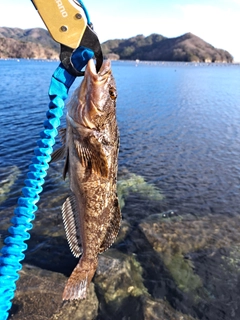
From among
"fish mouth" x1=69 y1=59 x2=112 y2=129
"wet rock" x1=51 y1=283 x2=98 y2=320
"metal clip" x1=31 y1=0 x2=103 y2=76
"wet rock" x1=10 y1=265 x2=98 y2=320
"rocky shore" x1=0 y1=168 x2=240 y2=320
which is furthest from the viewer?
"rocky shore" x1=0 y1=168 x2=240 y2=320

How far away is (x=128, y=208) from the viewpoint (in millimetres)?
13312

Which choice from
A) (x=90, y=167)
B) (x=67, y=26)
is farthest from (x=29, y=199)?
(x=67, y=26)

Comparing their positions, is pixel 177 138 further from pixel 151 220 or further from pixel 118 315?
pixel 118 315

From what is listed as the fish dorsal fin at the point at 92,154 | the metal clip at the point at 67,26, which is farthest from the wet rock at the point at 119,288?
the metal clip at the point at 67,26

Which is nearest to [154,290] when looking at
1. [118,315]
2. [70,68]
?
[118,315]

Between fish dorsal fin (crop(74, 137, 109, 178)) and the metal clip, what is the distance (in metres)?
1.06

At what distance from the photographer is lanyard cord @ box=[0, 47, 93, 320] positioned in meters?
3.04

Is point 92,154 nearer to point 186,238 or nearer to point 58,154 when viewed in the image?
point 58,154

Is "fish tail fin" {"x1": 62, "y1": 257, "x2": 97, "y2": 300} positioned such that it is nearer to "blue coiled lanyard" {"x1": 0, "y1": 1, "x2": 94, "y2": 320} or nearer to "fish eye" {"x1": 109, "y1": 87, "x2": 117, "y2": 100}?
"blue coiled lanyard" {"x1": 0, "y1": 1, "x2": 94, "y2": 320}

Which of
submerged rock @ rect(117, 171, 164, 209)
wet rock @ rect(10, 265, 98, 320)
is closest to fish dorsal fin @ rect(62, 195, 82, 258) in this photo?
wet rock @ rect(10, 265, 98, 320)

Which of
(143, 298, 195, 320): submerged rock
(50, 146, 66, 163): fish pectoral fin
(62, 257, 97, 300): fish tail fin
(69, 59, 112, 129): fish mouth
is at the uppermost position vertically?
(69, 59, 112, 129): fish mouth

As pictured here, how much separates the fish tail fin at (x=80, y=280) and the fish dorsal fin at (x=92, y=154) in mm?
1800

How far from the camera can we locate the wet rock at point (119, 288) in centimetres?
786

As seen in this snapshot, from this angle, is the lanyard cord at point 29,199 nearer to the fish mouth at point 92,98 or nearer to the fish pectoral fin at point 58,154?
the fish mouth at point 92,98
